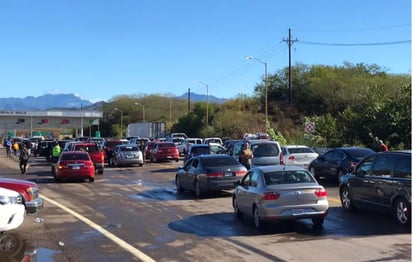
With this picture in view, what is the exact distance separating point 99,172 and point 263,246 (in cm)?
2174

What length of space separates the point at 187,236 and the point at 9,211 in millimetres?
3310

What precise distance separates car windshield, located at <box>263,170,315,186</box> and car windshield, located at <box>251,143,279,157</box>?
11.0 m

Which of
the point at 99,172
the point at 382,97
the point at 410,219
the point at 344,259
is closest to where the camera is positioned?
the point at 344,259

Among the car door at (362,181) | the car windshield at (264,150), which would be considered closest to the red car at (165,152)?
the car windshield at (264,150)

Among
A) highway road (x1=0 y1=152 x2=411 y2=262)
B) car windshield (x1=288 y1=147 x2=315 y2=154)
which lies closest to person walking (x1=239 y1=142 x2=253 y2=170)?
highway road (x1=0 y1=152 x2=411 y2=262)

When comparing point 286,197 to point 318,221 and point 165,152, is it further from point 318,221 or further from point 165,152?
point 165,152

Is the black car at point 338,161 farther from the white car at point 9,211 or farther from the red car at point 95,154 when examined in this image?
the white car at point 9,211

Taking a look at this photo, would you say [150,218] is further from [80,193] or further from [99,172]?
[99,172]

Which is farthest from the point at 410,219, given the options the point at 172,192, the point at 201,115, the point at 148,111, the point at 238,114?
the point at 148,111

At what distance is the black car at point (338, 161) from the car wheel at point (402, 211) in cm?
910

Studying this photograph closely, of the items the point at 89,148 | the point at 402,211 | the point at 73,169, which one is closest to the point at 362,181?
the point at 402,211

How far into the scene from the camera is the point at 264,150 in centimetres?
2353

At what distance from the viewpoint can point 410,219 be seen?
452 inches

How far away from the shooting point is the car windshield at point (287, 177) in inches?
479
